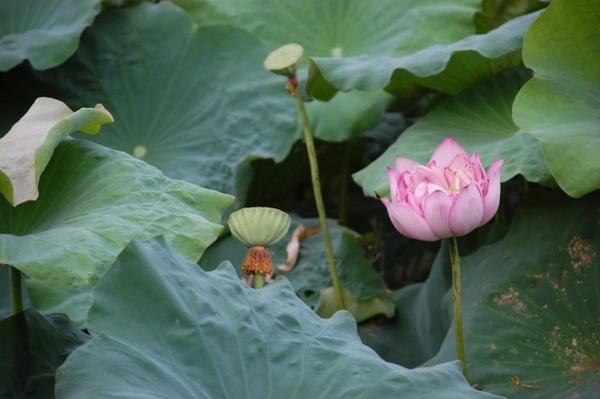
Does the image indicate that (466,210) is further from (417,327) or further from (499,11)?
(499,11)

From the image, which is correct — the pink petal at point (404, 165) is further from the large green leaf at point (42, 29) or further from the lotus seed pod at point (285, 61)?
the large green leaf at point (42, 29)

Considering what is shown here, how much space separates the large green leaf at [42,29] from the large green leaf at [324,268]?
1.79ft

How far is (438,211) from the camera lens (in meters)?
1.27

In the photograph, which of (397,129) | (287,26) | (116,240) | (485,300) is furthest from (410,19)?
(116,240)

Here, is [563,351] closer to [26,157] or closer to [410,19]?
[26,157]

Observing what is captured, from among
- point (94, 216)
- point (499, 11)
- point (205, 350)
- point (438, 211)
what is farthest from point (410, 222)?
point (499, 11)

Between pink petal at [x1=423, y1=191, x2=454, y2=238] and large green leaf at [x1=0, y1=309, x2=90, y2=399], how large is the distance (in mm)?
538

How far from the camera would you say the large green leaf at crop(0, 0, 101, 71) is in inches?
82.3

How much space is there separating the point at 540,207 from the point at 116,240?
2.72 ft

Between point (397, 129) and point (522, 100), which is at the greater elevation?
point (522, 100)

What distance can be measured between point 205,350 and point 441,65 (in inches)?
35.9

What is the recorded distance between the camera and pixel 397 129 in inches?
109

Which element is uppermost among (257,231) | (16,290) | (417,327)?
(257,231)

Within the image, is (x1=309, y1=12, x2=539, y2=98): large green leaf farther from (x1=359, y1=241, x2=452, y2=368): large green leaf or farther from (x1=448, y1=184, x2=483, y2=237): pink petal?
(x1=448, y1=184, x2=483, y2=237): pink petal
